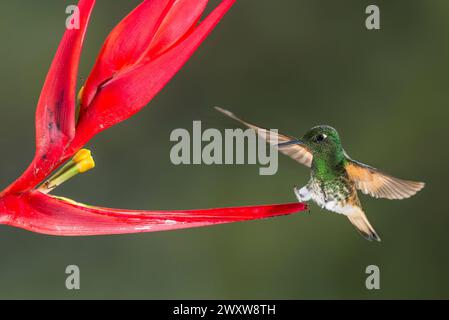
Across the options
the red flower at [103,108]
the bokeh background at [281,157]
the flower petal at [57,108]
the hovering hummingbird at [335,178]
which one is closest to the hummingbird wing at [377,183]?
the hovering hummingbird at [335,178]

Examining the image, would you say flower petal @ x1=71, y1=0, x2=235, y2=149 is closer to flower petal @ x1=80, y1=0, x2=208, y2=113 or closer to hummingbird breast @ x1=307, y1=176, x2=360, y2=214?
flower petal @ x1=80, y1=0, x2=208, y2=113

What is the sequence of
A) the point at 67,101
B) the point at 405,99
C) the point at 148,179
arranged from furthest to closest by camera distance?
the point at 405,99 → the point at 148,179 → the point at 67,101

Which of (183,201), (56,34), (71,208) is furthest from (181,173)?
(71,208)

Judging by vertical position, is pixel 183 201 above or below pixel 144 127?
below

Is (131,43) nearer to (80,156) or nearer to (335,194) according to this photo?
(80,156)

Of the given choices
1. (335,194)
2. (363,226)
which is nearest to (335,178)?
(335,194)

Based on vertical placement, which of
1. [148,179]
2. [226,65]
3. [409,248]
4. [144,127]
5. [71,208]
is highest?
[226,65]

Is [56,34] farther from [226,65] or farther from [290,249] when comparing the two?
[290,249]

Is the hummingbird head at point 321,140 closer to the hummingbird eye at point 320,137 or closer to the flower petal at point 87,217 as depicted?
the hummingbird eye at point 320,137

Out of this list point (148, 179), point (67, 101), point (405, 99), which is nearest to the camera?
point (67, 101)
